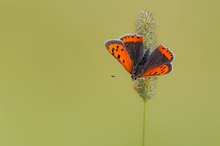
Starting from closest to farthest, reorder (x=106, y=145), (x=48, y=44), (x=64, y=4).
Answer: (x=106, y=145), (x=48, y=44), (x=64, y=4)

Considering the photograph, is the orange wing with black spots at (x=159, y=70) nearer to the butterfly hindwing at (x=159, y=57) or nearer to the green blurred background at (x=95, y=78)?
the butterfly hindwing at (x=159, y=57)

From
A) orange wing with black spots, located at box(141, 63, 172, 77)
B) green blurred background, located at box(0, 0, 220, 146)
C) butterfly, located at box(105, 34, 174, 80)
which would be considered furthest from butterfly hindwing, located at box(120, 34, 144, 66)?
green blurred background, located at box(0, 0, 220, 146)

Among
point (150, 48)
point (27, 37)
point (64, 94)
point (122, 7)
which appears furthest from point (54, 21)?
point (150, 48)

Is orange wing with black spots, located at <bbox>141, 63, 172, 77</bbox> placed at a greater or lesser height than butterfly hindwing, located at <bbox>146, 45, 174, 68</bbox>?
lesser

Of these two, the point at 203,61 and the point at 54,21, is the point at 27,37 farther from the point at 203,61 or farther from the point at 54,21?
the point at 203,61

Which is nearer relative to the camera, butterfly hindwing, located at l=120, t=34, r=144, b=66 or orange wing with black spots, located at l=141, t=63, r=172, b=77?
orange wing with black spots, located at l=141, t=63, r=172, b=77

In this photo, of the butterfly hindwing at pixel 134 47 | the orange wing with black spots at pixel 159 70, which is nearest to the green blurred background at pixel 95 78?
the butterfly hindwing at pixel 134 47

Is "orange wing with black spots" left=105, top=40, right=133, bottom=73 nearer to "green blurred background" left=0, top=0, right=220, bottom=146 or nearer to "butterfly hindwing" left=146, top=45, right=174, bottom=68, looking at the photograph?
"butterfly hindwing" left=146, top=45, right=174, bottom=68
